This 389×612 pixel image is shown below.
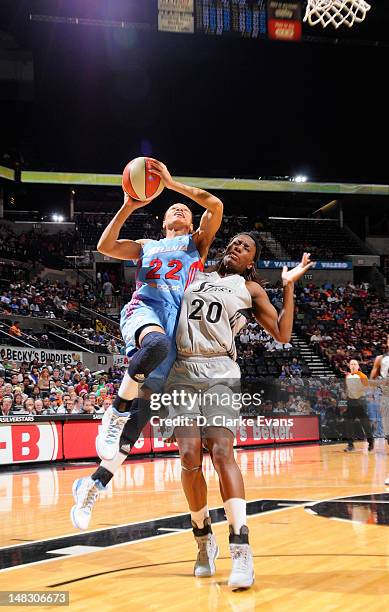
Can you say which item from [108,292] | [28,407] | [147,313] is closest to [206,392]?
Result: [147,313]

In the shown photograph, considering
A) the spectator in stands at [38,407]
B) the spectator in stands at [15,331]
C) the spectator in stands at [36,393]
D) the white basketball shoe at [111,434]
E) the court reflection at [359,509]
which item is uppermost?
the spectator in stands at [15,331]

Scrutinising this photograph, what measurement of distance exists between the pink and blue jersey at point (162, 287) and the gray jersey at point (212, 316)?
4.1 inches

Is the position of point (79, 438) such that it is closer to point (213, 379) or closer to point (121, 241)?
point (121, 241)

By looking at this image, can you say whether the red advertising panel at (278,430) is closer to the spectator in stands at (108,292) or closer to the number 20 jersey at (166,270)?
the spectator in stands at (108,292)

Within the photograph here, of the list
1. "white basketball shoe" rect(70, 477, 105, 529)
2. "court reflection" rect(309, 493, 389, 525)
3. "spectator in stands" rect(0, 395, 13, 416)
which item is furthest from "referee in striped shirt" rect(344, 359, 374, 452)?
"white basketball shoe" rect(70, 477, 105, 529)

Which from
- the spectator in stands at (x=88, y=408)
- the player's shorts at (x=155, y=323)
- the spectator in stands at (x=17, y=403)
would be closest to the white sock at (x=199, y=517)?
the player's shorts at (x=155, y=323)

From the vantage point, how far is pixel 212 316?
Answer: 185 inches

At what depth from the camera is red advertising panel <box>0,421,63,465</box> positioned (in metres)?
12.5

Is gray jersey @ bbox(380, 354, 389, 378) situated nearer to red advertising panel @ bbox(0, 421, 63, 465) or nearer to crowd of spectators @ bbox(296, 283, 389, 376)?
red advertising panel @ bbox(0, 421, 63, 465)

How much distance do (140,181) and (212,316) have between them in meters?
0.98

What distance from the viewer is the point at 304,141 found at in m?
28.7

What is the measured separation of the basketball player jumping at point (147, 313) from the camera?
4.61 metres

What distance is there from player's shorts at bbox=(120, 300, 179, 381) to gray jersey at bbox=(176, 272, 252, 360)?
0.08 m

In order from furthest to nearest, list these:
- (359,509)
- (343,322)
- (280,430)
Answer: (343,322) → (280,430) → (359,509)
